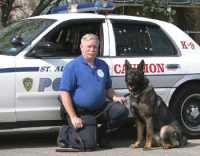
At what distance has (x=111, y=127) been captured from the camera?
8523 millimetres

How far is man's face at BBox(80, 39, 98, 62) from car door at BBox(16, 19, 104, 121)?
360 mm

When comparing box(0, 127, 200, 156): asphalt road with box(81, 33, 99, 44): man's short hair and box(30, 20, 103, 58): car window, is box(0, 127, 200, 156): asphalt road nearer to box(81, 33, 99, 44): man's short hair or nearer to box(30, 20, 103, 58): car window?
box(30, 20, 103, 58): car window

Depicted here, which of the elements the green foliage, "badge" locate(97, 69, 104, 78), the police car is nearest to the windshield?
the police car

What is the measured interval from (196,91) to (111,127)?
1624 millimetres

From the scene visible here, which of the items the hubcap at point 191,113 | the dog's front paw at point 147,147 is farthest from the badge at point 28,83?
the hubcap at point 191,113

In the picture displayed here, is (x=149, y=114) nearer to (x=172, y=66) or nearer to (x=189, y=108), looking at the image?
(x=172, y=66)

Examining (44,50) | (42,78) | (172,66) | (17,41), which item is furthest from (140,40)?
(17,41)

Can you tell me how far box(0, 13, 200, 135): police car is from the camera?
828cm

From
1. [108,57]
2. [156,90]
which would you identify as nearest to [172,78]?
[156,90]

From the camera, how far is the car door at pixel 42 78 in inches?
326

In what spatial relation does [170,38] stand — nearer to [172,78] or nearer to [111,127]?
[172,78]

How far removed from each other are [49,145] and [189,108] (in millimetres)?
2103

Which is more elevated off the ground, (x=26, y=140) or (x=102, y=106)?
(x=102, y=106)

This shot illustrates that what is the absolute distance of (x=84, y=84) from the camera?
27.3 feet
